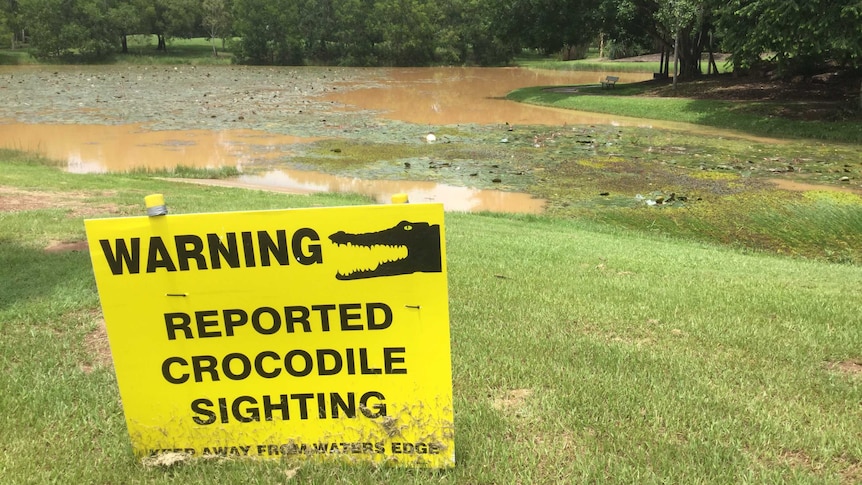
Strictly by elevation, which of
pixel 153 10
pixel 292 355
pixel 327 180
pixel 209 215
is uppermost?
pixel 153 10

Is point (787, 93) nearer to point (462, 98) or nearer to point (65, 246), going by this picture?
point (462, 98)

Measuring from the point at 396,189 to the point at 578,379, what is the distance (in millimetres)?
11195

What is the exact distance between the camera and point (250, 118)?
2658cm

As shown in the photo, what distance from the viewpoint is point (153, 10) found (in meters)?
69.6

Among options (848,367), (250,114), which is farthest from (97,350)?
(250,114)

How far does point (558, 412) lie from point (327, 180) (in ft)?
42.2

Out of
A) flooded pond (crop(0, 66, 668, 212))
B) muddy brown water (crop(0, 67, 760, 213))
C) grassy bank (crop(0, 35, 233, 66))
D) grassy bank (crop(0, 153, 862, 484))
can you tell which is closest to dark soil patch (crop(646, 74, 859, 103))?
muddy brown water (crop(0, 67, 760, 213))

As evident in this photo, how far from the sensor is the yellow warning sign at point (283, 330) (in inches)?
95.0

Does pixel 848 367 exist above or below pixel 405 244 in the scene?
below

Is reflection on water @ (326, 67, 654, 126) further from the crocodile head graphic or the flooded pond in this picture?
the crocodile head graphic

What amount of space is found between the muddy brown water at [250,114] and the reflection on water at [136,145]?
3 centimetres

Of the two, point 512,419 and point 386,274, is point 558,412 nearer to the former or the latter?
point 512,419

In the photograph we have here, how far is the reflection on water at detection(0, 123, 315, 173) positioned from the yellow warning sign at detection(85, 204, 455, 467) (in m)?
15.0

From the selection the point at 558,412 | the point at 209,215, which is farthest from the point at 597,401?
the point at 209,215
